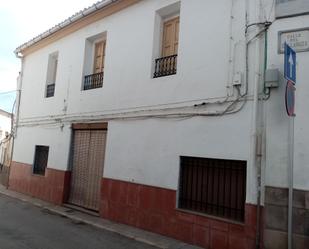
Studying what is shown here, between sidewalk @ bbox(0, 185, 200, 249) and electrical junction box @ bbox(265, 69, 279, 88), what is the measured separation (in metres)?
3.33

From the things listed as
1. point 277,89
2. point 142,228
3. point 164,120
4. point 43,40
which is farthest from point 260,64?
point 43,40

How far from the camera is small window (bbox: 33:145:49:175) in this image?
12695 mm

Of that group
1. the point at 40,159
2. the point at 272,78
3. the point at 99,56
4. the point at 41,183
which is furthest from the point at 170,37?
the point at 40,159

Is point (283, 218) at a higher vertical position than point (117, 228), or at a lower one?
higher

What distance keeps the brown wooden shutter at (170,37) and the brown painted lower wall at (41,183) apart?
5036 millimetres

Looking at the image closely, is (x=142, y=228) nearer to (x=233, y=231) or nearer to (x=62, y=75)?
(x=233, y=231)

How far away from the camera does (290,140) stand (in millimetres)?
5477

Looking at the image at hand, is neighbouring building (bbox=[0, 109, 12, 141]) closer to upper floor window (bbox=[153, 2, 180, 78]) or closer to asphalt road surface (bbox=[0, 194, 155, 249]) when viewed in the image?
asphalt road surface (bbox=[0, 194, 155, 249])

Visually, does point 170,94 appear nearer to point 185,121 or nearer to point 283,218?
point 185,121

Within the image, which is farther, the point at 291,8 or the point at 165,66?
the point at 165,66

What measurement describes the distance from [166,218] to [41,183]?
623 centimetres

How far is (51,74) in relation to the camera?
1336 centimetres

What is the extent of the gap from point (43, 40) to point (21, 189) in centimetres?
564

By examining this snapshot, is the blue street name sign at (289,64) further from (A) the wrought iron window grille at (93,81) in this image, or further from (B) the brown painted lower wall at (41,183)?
(B) the brown painted lower wall at (41,183)
